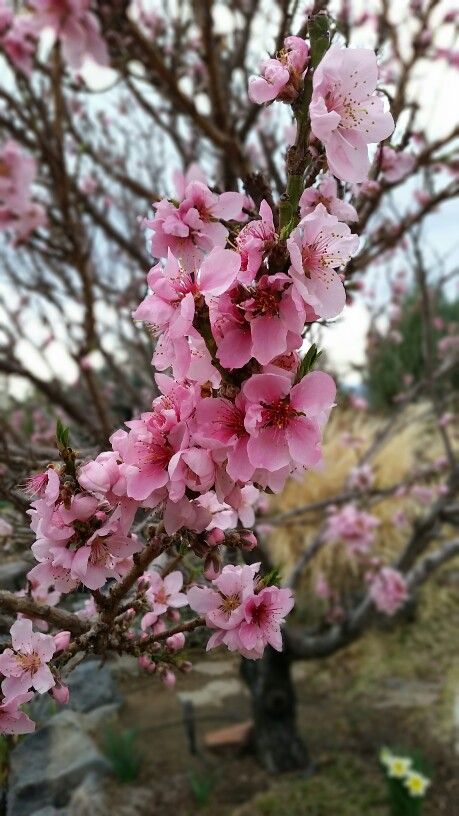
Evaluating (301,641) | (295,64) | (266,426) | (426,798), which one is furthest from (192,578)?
(426,798)

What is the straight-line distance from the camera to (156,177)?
4637mm

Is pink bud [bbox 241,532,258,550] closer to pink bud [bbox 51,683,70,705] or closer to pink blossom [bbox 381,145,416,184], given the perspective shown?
pink bud [bbox 51,683,70,705]

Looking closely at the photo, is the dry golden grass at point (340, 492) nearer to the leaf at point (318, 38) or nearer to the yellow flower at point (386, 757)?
the yellow flower at point (386, 757)

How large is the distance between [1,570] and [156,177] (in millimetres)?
3801

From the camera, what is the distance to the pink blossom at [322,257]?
669 millimetres

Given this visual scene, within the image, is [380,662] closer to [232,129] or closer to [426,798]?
[426,798]

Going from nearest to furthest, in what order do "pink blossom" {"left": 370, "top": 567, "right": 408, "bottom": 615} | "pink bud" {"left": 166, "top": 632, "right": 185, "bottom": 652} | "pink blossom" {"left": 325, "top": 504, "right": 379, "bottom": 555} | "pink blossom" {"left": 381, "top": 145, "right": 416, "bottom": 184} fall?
1. "pink bud" {"left": 166, "top": 632, "right": 185, "bottom": 652}
2. "pink blossom" {"left": 381, "top": 145, "right": 416, "bottom": 184}
3. "pink blossom" {"left": 370, "top": 567, "right": 408, "bottom": 615}
4. "pink blossom" {"left": 325, "top": 504, "right": 379, "bottom": 555}

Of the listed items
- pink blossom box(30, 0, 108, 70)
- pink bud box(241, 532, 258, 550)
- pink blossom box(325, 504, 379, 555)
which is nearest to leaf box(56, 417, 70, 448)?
pink bud box(241, 532, 258, 550)

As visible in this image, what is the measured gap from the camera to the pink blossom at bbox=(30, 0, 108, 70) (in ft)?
6.78

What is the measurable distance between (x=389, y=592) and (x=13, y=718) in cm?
305

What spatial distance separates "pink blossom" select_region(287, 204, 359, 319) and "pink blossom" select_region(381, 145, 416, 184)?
0.95m

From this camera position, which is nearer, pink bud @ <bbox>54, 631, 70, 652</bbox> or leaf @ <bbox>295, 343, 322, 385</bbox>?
leaf @ <bbox>295, 343, 322, 385</bbox>

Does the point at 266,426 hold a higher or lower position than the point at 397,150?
lower

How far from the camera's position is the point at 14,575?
132 centimetres
